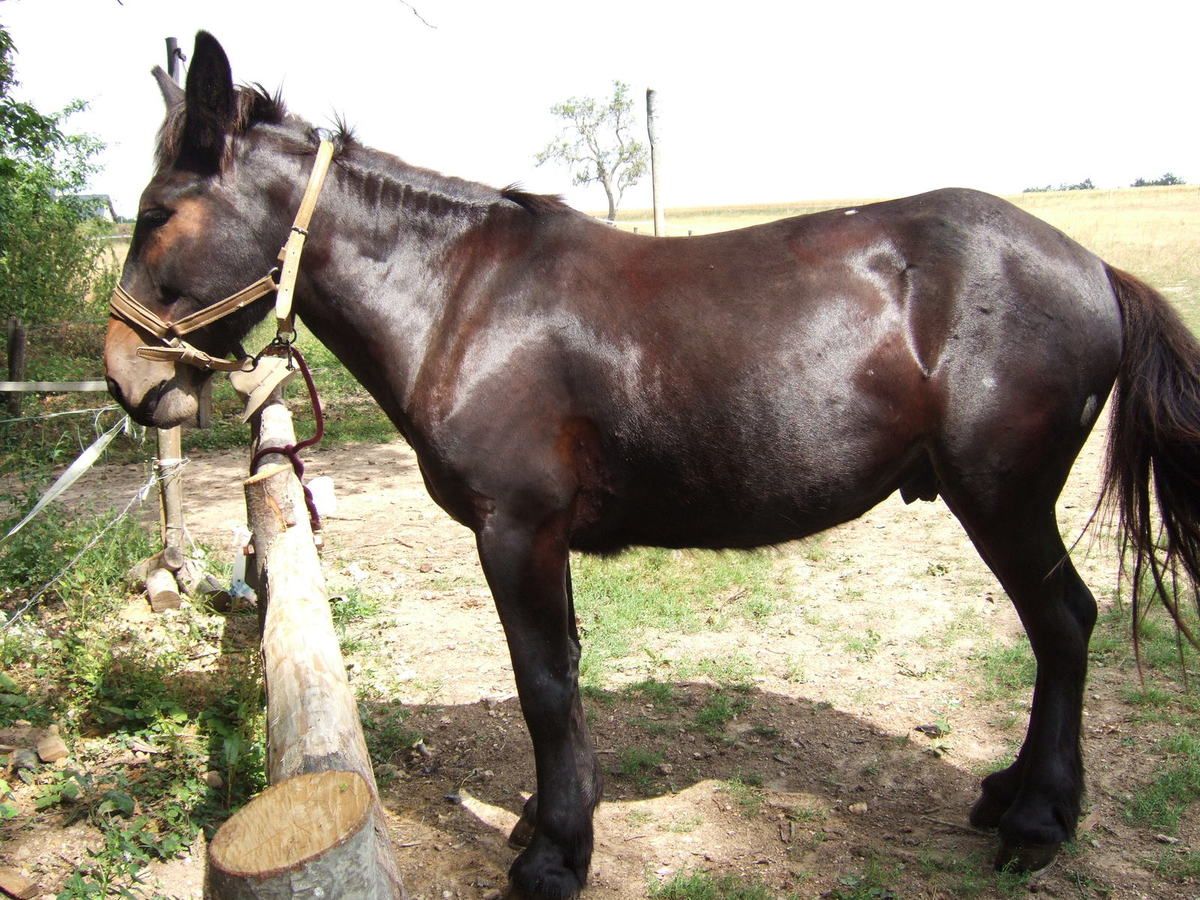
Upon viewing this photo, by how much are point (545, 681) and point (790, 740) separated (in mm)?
1448

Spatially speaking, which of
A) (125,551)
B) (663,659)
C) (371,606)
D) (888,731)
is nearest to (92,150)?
(125,551)

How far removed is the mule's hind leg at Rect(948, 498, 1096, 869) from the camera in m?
2.87

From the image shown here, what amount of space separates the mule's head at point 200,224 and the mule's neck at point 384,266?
6.2 inches

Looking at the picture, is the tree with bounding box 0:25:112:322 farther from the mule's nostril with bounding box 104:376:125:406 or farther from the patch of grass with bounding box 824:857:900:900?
the patch of grass with bounding box 824:857:900:900

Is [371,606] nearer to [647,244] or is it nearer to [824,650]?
[824,650]

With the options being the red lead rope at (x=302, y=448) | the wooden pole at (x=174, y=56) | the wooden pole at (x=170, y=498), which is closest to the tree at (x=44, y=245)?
the wooden pole at (x=174, y=56)

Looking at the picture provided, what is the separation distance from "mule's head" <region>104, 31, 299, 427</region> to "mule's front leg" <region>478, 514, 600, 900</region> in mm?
1162

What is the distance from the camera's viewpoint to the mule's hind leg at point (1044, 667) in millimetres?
2871

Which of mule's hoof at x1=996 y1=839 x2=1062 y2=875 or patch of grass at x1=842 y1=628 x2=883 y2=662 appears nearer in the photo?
A: mule's hoof at x1=996 y1=839 x2=1062 y2=875

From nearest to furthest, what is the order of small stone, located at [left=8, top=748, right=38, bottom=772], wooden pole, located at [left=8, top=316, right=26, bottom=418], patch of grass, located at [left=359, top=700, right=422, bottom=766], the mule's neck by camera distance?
the mule's neck
small stone, located at [left=8, top=748, right=38, bottom=772]
patch of grass, located at [left=359, top=700, right=422, bottom=766]
wooden pole, located at [left=8, top=316, right=26, bottom=418]

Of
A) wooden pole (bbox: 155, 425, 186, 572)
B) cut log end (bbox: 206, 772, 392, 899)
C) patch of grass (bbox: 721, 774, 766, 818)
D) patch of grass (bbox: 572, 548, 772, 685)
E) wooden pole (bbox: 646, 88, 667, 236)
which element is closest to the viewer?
cut log end (bbox: 206, 772, 392, 899)

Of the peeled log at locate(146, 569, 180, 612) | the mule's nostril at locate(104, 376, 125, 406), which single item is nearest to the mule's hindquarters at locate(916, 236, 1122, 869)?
the mule's nostril at locate(104, 376, 125, 406)

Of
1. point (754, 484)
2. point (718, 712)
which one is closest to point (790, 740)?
point (718, 712)

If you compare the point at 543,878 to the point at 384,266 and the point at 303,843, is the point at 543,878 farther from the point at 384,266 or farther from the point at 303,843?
the point at 384,266
